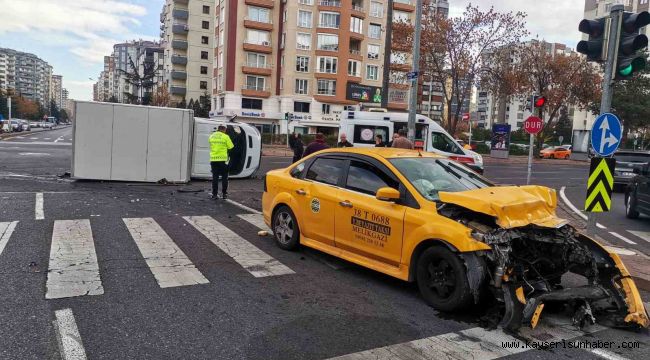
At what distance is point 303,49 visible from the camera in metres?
→ 60.4

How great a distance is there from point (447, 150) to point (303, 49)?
4587 centimetres

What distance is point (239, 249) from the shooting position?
7.00m

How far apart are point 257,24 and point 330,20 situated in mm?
9044

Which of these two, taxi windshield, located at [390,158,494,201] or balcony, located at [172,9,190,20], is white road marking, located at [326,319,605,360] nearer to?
taxi windshield, located at [390,158,494,201]

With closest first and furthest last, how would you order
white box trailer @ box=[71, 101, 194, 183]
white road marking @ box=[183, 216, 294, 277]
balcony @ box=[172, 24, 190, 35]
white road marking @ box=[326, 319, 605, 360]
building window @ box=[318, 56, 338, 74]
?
white road marking @ box=[326, 319, 605, 360] → white road marking @ box=[183, 216, 294, 277] → white box trailer @ box=[71, 101, 194, 183] → building window @ box=[318, 56, 338, 74] → balcony @ box=[172, 24, 190, 35]

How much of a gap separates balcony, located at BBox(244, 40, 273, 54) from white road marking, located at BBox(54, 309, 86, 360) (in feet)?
195

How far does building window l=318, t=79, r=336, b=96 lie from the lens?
6138 centimetres

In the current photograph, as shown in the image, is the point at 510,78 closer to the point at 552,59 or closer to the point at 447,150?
the point at 552,59

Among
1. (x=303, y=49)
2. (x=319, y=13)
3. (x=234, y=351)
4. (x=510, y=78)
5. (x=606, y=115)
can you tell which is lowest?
(x=234, y=351)

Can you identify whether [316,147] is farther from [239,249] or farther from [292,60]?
[292,60]

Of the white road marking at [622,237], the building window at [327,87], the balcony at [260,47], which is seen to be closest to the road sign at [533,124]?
the white road marking at [622,237]

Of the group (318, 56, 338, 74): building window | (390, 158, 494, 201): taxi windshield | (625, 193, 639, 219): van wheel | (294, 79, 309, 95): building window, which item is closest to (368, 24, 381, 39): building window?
(318, 56, 338, 74): building window

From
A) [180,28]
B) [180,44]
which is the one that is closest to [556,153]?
[180,44]

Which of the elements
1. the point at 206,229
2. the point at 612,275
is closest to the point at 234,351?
the point at 612,275
